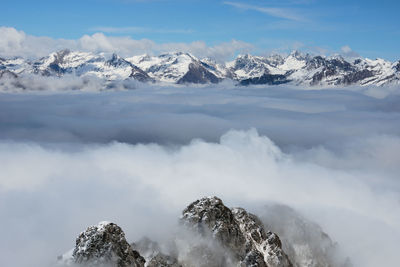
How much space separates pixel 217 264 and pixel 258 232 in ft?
106

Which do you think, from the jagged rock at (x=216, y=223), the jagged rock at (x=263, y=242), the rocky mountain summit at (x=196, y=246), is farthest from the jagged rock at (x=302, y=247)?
the jagged rock at (x=216, y=223)

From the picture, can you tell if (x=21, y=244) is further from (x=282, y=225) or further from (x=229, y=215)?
(x=282, y=225)

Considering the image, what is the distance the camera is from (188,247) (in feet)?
427

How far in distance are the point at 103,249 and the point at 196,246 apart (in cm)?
3682

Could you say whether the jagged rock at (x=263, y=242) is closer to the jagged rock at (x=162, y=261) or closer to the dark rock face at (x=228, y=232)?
the dark rock face at (x=228, y=232)

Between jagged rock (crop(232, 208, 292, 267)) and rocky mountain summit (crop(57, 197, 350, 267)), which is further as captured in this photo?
jagged rock (crop(232, 208, 292, 267))

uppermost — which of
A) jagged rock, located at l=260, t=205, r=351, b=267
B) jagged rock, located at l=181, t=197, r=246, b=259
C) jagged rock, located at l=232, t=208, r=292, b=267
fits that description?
jagged rock, located at l=181, t=197, r=246, b=259

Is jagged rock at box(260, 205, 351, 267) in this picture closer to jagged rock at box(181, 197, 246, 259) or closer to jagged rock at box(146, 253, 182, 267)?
jagged rock at box(181, 197, 246, 259)

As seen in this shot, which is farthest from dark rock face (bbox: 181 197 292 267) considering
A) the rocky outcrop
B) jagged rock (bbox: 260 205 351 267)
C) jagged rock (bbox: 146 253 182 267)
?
the rocky outcrop

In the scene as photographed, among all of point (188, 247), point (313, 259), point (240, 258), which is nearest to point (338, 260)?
point (313, 259)

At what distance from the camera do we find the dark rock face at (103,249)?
101125 mm

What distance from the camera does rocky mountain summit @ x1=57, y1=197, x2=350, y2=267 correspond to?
102562 millimetres

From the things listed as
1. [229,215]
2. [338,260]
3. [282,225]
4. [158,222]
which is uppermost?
[229,215]

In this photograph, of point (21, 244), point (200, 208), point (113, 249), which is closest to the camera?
point (113, 249)
